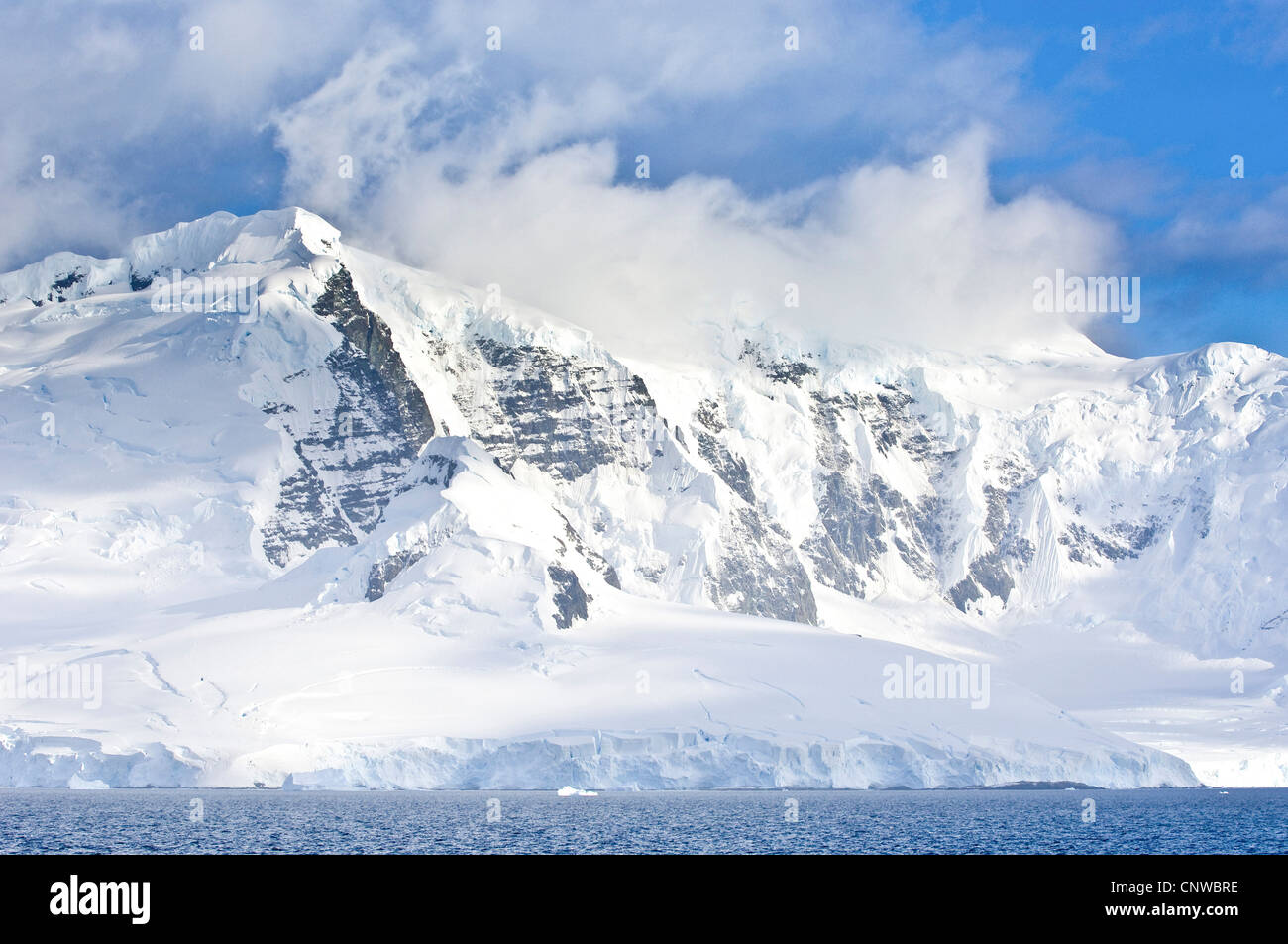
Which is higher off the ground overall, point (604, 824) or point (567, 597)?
point (567, 597)

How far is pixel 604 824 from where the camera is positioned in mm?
88188

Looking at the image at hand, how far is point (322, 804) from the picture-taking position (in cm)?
11138

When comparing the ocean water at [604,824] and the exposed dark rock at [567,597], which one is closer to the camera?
the ocean water at [604,824]

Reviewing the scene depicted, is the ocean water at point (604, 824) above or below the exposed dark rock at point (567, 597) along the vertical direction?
below

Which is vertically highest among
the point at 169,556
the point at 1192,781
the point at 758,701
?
the point at 169,556

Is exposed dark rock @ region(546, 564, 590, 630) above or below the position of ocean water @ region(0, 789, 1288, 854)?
above

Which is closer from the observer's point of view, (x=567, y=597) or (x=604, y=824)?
(x=604, y=824)

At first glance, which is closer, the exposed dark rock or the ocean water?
the ocean water

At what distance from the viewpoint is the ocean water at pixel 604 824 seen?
2844 inches

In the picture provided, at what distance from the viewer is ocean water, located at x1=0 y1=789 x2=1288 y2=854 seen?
72.2 metres
